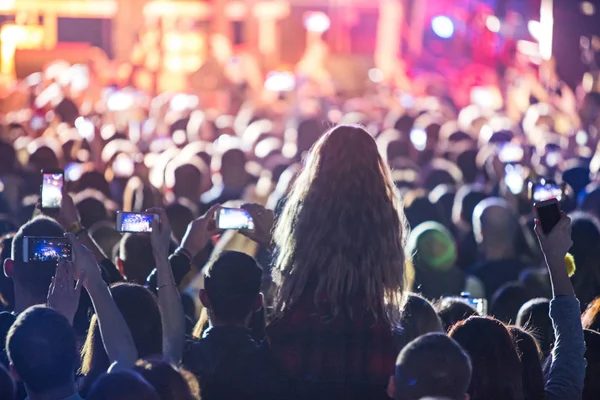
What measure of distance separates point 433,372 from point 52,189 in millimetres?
2483

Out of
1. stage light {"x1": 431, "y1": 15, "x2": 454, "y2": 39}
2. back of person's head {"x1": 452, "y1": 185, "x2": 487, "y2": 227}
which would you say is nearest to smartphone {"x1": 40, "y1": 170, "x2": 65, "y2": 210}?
back of person's head {"x1": 452, "y1": 185, "x2": 487, "y2": 227}

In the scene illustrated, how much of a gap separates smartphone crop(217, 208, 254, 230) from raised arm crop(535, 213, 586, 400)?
4.60 feet

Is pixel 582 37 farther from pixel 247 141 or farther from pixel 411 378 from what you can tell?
pixel 411 378

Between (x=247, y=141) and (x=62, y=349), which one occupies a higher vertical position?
(x=247, y=141)

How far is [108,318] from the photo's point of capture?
3.54 meters

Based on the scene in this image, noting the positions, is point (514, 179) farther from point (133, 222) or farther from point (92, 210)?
point (133, 222)

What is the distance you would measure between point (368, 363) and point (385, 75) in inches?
883

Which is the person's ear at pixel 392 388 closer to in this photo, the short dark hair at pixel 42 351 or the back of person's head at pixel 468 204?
the short dark hair at pixel 42 351

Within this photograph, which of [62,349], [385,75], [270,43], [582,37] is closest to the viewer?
[62,349]

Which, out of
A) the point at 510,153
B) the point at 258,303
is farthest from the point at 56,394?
the point at 510,153

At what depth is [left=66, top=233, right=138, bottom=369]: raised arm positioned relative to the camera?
3.52 metres

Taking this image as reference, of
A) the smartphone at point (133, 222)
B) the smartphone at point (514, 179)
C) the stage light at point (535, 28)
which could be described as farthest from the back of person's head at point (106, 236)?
the stage light at point (535, 28)

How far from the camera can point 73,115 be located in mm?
12414

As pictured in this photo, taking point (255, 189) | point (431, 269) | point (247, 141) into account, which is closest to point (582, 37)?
point (247, 141)
